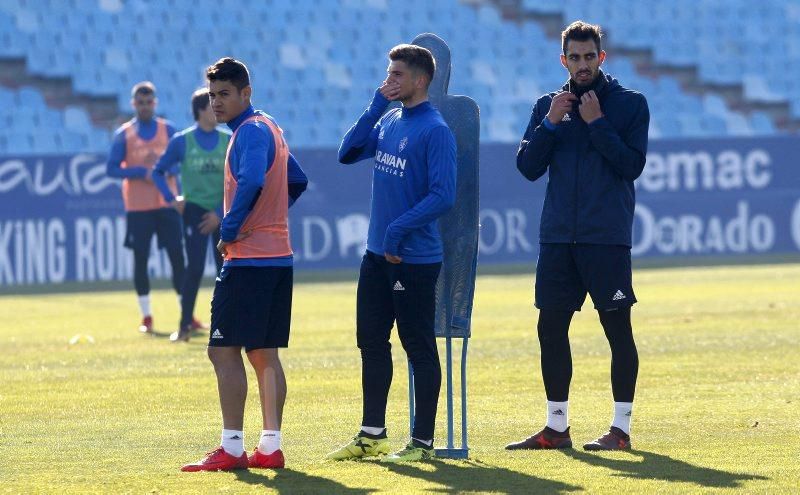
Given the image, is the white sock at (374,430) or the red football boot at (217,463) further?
the white sock at (374,430)

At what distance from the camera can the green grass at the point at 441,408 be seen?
22.6ft

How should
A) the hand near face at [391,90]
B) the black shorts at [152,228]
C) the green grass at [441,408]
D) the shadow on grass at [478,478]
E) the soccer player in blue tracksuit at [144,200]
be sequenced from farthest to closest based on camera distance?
1. the black shorts at [152,228]
2. the soccer player in blue tracksuit at [144,200]
3. the hand near face at [391,90]
4. the green grass at [441,408]
5. the shadow on grass at [478,478]

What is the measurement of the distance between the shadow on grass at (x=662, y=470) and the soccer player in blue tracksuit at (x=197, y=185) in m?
7.06

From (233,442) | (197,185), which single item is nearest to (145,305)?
(197,185)

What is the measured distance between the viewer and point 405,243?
24.6ft

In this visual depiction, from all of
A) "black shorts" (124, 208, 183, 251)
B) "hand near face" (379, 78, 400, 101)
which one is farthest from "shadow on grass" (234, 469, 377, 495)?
"black shorts" (124, 208, 183, 251)

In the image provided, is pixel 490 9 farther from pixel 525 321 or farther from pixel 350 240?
pixel 525 321

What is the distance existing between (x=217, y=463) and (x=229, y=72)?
1711mm

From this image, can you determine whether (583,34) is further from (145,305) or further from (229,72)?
(145,305)

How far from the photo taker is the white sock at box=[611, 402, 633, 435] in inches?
307

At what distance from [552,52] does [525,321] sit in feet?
57.2

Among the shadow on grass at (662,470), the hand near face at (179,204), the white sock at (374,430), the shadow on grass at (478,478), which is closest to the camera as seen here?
the shadow on grass at (478,478)

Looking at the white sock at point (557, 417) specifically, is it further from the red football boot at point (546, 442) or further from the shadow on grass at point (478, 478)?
the shadow on grass at point (478, 478)

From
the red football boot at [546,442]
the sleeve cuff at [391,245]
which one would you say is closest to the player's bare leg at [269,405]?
the sleeve cuff at [391,245]
